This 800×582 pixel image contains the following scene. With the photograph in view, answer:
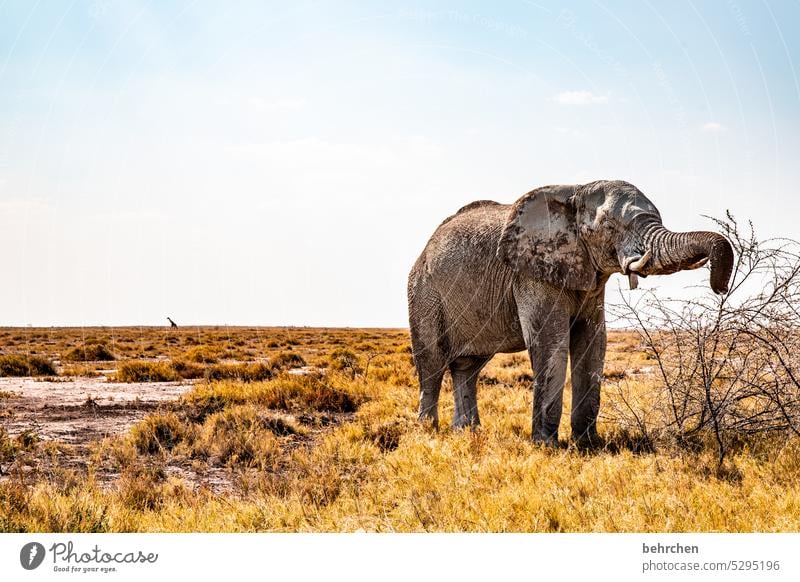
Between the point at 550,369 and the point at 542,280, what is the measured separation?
0.92 m

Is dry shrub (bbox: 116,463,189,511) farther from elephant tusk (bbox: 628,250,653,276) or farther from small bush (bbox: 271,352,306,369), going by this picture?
small bush (bbox: 271,352,306,369)

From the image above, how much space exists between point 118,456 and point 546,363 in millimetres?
4717

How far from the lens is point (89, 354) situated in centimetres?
2536

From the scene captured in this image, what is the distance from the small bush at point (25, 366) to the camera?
18.2 m

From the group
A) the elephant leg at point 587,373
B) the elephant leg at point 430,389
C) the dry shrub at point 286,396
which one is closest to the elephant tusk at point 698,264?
the elephant leg at point 587,373

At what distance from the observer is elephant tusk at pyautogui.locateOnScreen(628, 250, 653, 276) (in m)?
6.51

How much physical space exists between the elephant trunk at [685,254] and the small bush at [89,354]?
69.9 ft

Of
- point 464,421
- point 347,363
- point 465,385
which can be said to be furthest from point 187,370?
point 464,421

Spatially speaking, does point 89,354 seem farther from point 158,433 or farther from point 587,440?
point 587,440

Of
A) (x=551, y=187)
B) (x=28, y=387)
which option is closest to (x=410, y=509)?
(x=551, y=187)

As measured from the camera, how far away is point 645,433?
24.5 feet

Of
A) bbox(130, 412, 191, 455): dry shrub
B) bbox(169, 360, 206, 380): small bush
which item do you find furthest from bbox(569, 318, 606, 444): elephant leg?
bbox(169, 360, 206, 380): small bush
